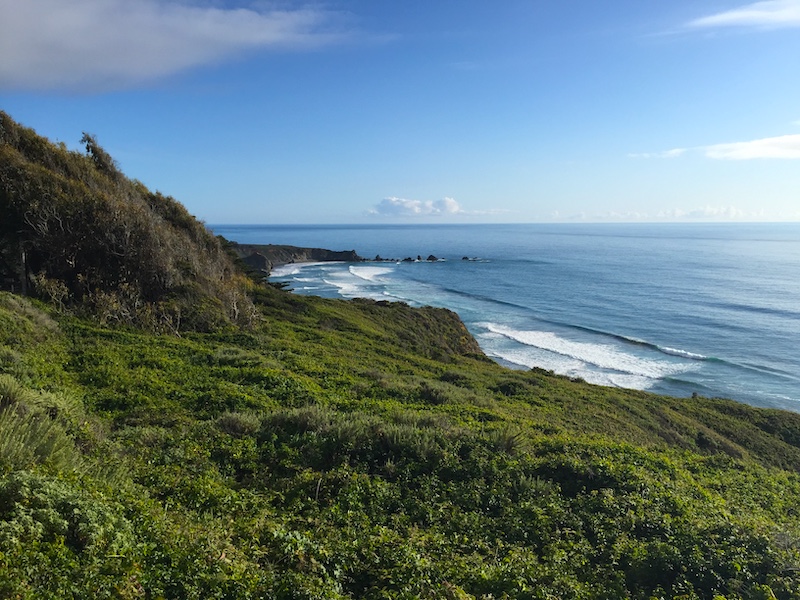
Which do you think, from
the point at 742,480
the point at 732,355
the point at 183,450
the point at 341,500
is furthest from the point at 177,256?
the point at 732,355

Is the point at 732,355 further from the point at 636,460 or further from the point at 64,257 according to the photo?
the point at 64,257

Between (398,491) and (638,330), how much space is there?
175 ft

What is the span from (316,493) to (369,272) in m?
98.2

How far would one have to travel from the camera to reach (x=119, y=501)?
19.6 ft

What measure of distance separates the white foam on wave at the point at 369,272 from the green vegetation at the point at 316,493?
7897cm

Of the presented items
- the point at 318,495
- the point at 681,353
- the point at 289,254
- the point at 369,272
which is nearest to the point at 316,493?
the point at 318,495

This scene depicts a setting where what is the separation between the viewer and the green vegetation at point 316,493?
17.2 ft

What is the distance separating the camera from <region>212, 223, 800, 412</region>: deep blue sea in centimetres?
4191

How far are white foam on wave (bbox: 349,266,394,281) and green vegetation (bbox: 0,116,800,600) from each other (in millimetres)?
78975

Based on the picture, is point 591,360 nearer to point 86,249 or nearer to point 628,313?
point 628,313

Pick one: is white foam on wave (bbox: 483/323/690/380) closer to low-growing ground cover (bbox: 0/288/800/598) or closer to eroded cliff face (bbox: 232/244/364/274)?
low-growing ground cover (bbox: 0/288/800/598)

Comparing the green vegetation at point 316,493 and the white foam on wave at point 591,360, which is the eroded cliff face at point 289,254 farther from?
the green vegetation at point 316,493

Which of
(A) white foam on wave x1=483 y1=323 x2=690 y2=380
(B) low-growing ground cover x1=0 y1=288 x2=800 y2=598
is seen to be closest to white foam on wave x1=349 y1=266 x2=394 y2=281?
(A) white foam on wave x1=483 y1=323 x2=690 y2=380

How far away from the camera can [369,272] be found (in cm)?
10619
